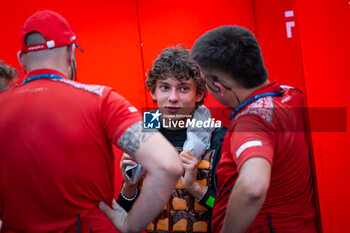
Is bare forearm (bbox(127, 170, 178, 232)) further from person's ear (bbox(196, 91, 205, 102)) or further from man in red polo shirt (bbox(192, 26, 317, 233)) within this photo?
person's ear (bbox(196, 91, 205, 102))

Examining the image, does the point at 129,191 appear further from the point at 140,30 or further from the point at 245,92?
the point at 140,30

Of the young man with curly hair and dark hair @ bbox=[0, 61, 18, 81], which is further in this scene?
dark hair @ bbox=[0, 61, 18, 81]

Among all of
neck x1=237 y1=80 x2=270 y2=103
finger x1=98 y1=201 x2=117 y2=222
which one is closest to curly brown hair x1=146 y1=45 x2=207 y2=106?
neck x1=237 y1=80 x2=270 y2=103

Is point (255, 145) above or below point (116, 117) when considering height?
below

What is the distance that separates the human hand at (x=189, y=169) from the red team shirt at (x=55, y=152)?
588mm

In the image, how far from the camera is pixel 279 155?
1163 millimetres

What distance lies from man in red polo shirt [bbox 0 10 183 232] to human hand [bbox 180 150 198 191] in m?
0.54

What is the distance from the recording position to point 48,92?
3.48ft

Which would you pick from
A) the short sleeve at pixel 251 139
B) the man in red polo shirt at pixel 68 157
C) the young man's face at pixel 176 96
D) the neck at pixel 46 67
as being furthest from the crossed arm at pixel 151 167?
the young man's face at pixel 176 96

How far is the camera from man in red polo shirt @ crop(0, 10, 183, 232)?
3.34ft

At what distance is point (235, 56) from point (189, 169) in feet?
2.08

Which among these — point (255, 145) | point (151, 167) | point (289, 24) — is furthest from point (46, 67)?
point (289, 24)

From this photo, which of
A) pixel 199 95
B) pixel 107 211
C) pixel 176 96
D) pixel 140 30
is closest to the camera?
pixel 107 211

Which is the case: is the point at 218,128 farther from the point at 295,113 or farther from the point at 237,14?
the point at 237,14
